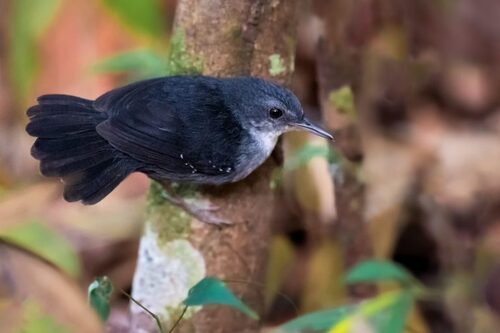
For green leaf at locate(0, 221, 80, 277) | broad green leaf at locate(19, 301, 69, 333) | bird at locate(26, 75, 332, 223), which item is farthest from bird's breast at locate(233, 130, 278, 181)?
broad green leaf at locate(19, 301, 69, 333)

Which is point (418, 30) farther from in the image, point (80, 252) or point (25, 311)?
point (25, 311)

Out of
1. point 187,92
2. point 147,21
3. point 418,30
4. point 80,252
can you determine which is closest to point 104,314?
point 187,92

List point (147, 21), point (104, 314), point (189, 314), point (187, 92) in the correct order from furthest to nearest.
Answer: point (147, 21) < point (189, 314) < point (187, 92) < point (104, 314)

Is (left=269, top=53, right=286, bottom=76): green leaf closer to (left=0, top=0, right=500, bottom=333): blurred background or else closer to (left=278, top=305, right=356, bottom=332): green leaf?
(left=0, top=0, right=500, bottom=333): blurred background

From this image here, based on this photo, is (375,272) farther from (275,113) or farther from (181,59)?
(181,59)

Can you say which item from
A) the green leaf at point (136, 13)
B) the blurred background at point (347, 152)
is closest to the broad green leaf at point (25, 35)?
the blurred background at point (347, 152)

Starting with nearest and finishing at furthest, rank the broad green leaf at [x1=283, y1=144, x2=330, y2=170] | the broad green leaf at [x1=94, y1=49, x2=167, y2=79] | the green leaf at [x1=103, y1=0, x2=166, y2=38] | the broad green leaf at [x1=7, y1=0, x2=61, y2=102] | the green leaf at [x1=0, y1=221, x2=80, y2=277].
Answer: the green leaf at [x1=0, y1=221, x2=80, y2=277], the broad green leaf at [x1=283, y1=144, x2=330, y2=170], the broad green leaf at [x1=94, y1=49, x2=167, y2=79], the green leaf at [x1=103, y1=0, x2=166, y2=38], the broad green leaf at [x1=7, y1=0, x2=61, y2=102]
